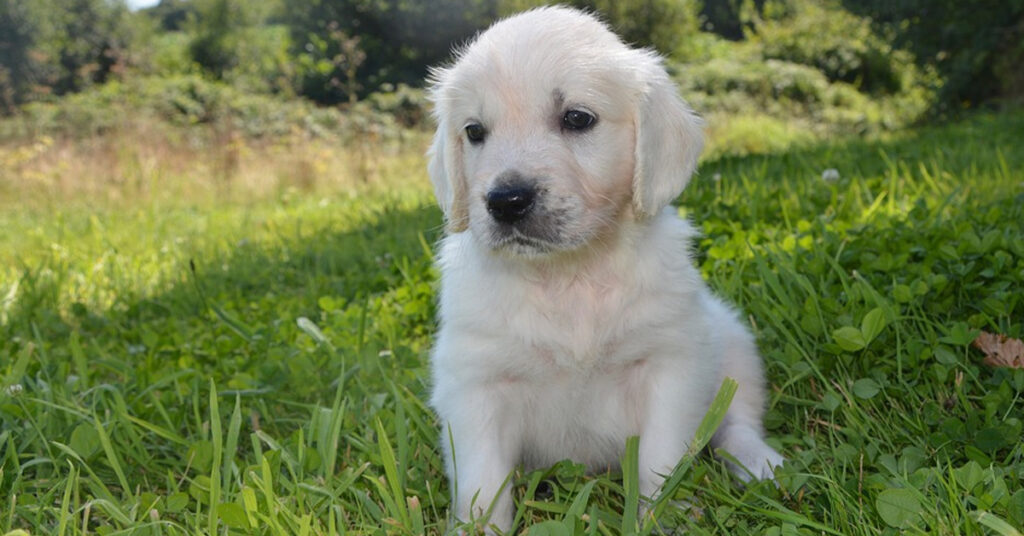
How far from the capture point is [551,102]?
2203 millimetres

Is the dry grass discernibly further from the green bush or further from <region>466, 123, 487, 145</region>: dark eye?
<region>466, 123, 487, 145</region>: dark eye

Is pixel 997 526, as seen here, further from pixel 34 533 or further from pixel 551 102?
pixel 34 533

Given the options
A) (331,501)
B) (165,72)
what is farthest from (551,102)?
(165,72)

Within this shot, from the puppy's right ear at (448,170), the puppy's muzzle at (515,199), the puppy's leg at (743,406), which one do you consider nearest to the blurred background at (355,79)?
the puppy's right ear at (448,170)

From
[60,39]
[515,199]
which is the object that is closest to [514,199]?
[515,199]

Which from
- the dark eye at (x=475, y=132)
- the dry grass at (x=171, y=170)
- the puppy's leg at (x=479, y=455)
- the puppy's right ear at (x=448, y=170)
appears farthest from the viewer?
the dry grass at (x=171, y=170)

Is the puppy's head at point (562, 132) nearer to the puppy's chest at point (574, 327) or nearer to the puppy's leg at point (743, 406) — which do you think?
the puppy's chest at point (574, 327)

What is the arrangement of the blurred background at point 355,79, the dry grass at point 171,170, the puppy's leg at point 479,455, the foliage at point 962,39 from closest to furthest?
the puppy's leg at point 479,455 → the dry grass at point 171,170 → the foliage at point 962,39 → the blurred background at point 355,79

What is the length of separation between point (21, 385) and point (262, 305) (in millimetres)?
1405

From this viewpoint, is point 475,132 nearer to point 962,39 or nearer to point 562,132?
point 562,132

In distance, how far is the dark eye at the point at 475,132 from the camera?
2.32 meters

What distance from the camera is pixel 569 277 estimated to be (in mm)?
2297

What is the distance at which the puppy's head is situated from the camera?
6.92ft

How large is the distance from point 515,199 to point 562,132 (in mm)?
271
